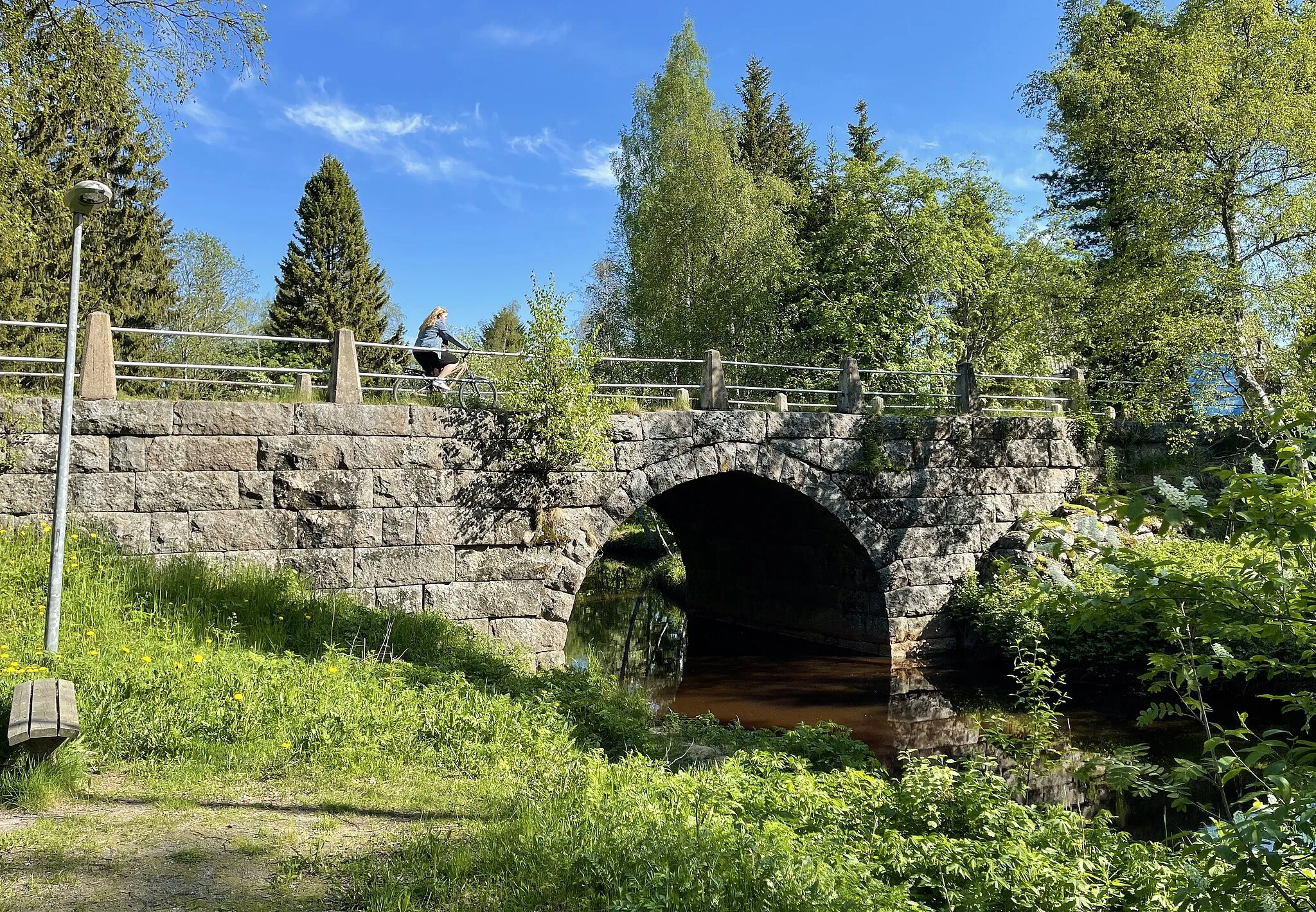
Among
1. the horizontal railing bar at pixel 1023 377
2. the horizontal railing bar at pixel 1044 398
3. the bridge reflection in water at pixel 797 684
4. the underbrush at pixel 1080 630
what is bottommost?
the bridge reflection in water at pixel 797 684

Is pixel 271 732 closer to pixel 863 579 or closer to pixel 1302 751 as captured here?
pixel 1302 751

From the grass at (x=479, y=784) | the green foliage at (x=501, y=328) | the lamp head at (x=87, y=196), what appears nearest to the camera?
the grass at (x=479, y=784)

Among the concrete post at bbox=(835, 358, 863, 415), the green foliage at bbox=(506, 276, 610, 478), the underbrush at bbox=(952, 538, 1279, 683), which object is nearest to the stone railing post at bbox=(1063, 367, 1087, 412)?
the underbrush at bbox=(952, 538, 1279, 683)

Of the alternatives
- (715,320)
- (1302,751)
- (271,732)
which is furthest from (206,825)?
(715,320)

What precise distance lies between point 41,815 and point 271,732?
1.38 m

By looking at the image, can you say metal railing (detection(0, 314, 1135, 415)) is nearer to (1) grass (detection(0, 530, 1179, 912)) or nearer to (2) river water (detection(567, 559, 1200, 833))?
(1) grass (detection(0, 530, 1179, 912))

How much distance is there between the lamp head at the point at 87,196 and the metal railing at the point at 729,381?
4.85ft

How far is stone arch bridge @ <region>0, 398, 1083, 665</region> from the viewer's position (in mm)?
9375

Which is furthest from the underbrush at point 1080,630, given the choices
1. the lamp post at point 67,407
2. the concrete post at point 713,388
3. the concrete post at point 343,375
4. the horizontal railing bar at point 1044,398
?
the lamp post at point 67,407

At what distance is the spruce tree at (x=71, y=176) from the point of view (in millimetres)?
9008

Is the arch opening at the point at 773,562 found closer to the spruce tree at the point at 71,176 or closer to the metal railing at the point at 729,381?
the metal railing at the point at 729,381

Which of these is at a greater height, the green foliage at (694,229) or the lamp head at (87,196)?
the green foliage at (694,229)

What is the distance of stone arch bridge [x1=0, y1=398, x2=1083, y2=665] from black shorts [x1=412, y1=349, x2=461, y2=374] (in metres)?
0.90

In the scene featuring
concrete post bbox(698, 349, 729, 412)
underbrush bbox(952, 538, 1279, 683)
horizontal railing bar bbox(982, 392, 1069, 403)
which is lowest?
underbrush bbox(952, 538, 1279, 683)
